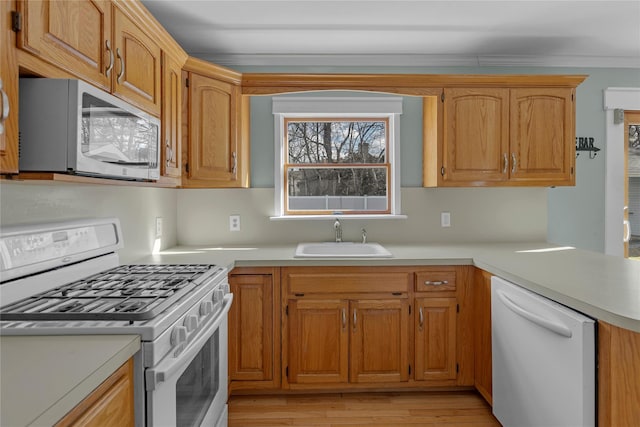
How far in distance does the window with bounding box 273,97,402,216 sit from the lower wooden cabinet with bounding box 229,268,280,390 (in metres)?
0.80

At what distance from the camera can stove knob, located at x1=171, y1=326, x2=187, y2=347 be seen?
48.0 inches

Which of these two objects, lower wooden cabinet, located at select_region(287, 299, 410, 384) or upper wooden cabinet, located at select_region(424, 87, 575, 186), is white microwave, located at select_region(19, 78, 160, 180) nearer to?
lower wooden cabinet, located at select_region(287, 299, 410, 384)

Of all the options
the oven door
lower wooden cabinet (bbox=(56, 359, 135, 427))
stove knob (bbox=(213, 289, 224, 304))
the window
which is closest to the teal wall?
the window

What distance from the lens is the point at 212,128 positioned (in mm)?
2514

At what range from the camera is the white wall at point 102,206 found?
1.42m

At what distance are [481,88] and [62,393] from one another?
2.77 m

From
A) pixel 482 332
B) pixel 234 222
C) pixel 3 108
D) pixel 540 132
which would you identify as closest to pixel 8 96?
pixel 3 108

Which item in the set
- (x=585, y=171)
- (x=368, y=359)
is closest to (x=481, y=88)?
(x=585, y=171)

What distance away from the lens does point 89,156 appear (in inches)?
50.9

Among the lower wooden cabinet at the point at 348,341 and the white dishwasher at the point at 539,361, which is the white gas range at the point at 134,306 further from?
the white dishwasher at the point at 539,361

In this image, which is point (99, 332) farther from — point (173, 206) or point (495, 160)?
point (495, 160)

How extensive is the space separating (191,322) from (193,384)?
0.30m

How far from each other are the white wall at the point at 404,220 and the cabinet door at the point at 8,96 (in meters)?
1.89

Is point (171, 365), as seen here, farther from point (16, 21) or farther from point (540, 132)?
point (540, 132)
